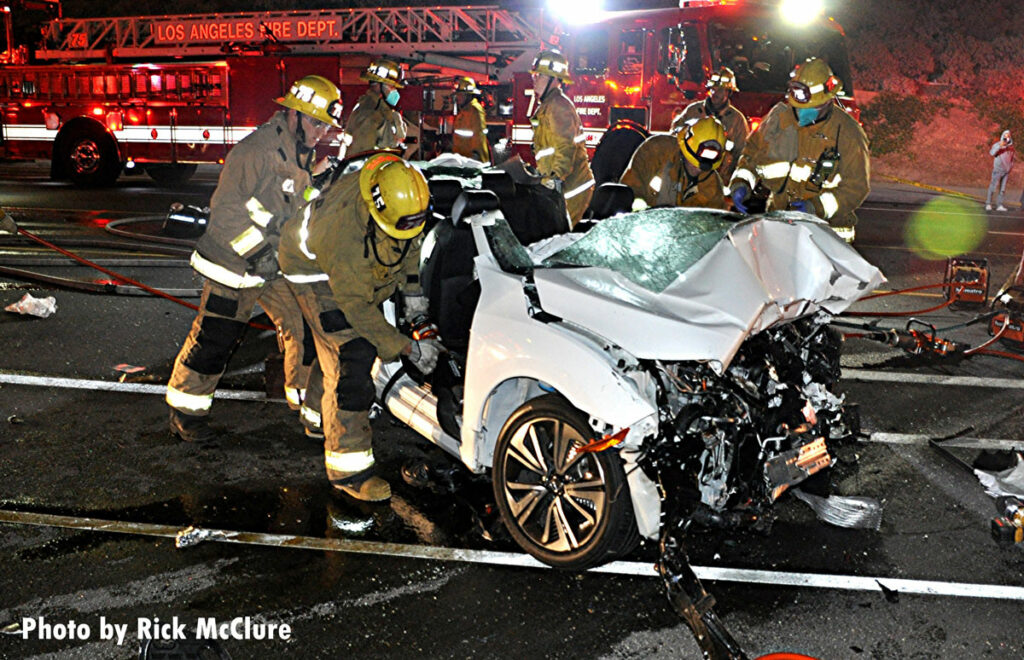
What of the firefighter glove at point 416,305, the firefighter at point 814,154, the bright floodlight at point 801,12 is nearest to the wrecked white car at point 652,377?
the firefighter glove at point 416,305

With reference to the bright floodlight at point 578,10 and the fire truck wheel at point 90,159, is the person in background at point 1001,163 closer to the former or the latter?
the bright floodlight at point 578,10

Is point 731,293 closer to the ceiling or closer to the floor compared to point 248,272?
closer to the ceiling

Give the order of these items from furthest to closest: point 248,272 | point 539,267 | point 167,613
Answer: point 248,272 → point 539,267 → point 167,613

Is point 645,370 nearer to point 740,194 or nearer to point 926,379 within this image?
point 740,194

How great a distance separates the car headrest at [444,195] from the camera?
497cm

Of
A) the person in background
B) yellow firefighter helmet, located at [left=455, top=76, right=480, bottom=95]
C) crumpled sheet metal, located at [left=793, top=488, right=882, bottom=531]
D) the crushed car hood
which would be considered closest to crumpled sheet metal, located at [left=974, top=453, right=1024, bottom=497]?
crumpled sheet metal, located at [left=793, top=488, right=882, bottom=531]

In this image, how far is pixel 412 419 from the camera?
4.81 m

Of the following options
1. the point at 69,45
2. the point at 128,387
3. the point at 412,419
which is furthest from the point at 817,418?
the point at 69,45

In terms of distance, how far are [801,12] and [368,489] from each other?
28.2 ft

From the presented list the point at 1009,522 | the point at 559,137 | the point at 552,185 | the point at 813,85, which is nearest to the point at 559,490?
the point at 1009,522

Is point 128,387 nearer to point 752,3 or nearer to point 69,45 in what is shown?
point 752,3

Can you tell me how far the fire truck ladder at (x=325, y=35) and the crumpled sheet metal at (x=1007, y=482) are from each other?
11354 millimetres

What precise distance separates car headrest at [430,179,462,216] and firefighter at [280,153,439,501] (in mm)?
352

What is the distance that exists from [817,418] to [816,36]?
7.95 m
